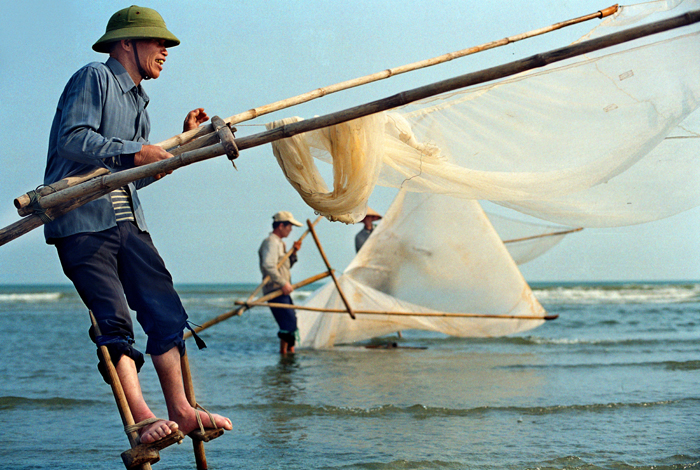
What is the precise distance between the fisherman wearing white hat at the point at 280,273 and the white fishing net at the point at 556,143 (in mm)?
4600

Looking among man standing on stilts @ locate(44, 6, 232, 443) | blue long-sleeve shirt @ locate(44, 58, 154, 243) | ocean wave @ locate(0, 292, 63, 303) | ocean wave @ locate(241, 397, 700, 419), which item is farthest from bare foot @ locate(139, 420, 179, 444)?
ocean wave @ locate(0, 292, 63, 303)

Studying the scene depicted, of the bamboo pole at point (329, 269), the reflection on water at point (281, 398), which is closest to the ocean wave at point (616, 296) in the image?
the bamboo pole at point (329, 269)

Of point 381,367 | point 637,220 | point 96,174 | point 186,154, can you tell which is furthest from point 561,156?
point 381,367

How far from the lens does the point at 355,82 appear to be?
2887 millimetres

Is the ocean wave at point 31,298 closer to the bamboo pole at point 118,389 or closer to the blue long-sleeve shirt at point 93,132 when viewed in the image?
the blue long-sleeve shirt at point 93,132

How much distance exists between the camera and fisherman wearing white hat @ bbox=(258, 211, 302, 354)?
26.2 feet

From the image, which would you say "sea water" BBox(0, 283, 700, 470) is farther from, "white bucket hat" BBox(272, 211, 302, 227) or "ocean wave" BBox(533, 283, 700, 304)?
"ocean wave" BBox(533, 283, 700, 304)

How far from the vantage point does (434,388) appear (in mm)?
5285

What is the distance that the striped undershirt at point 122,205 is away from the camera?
2.49 m

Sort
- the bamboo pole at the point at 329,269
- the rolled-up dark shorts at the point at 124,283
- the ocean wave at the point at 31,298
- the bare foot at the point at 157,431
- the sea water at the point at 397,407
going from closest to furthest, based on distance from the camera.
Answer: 1. the bare foot at the point at 157,431
2. the rolled-up dark shorts at the point at 124,283
3. the sea water at the point at 397,407
4. the bamboo pole at the point at 329,269
5. the ocean wave at the point at 31,298

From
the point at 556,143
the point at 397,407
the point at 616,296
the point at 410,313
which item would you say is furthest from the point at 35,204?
the point at 616,296

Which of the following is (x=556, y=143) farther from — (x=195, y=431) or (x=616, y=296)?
(x=616, y=296)

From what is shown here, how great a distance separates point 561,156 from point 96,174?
235cm

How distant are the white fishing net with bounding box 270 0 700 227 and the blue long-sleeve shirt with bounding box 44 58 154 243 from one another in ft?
2.62
